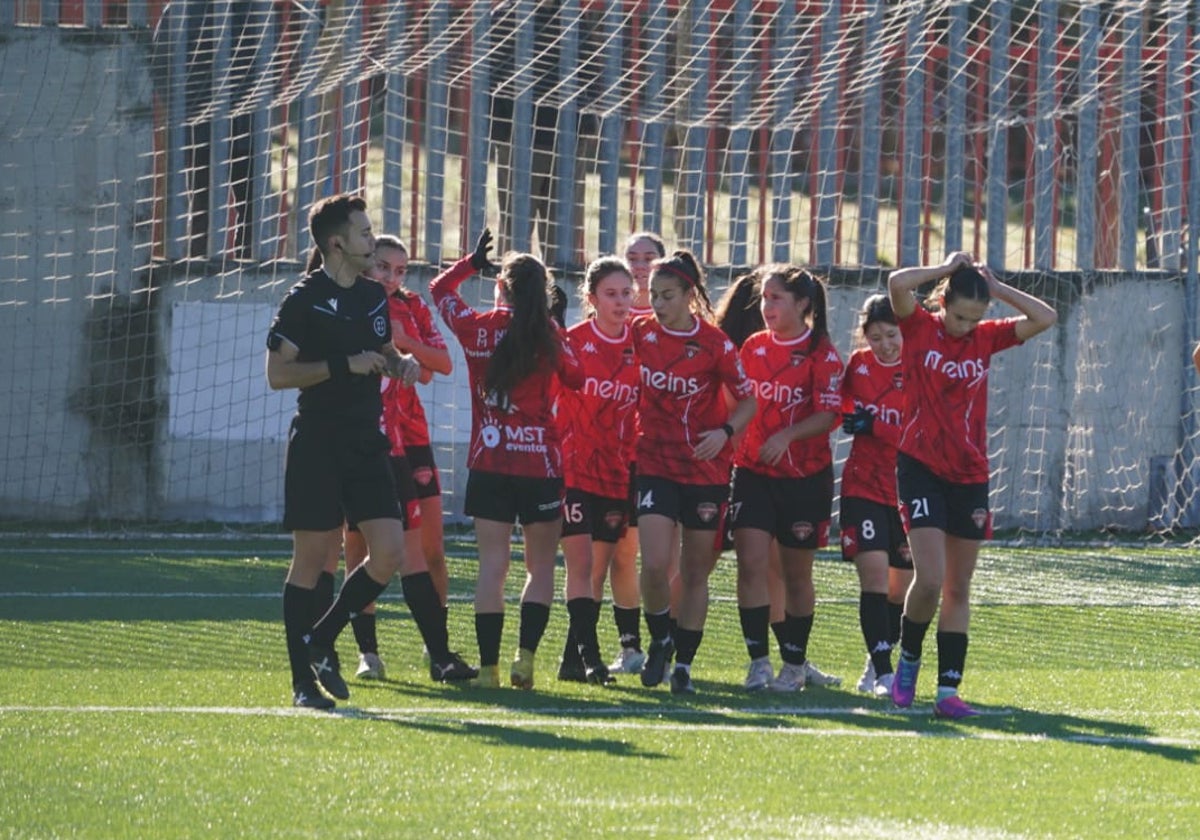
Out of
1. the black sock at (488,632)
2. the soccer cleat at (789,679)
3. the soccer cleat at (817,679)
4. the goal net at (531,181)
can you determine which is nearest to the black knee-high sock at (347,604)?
the black sock at (488,632)

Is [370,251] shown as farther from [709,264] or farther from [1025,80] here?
[1025,80]

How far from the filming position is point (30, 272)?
14188mm

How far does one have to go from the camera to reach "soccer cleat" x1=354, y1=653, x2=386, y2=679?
308 inches

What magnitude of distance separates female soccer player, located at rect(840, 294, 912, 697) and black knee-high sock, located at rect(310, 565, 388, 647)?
77.6 inches

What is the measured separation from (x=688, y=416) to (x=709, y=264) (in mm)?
7711

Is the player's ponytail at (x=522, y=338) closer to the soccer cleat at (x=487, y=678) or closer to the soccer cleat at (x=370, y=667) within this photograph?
the soccer cleat at (x=487, y=678)

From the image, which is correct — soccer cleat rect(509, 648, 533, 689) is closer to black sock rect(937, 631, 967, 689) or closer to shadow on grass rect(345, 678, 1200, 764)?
shadow on grass rect(345, 678, 1200, 764)

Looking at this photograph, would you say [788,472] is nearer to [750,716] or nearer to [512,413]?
[512,413]

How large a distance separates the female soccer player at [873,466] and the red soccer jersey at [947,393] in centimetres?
83

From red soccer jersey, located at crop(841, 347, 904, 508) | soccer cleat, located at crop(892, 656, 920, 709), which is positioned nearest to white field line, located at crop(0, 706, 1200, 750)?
soccer cleat, located at crop(892, 656, 920, 709)

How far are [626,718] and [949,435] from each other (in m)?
1.49

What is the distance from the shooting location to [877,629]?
25.5ft

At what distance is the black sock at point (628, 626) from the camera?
8219 millimetres

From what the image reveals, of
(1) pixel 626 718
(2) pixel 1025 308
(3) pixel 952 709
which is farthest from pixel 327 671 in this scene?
(2) pixel 1025 308
